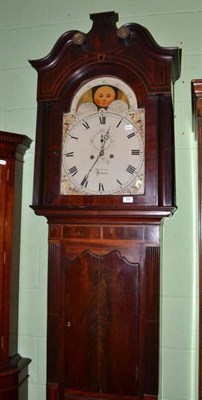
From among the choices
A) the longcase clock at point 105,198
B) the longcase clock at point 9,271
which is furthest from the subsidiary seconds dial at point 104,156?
the longcase clock at point 9,271

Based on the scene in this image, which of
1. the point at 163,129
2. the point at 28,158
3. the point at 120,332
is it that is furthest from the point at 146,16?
the point at 120,332

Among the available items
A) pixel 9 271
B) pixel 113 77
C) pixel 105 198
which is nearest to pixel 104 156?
pixel 105 198

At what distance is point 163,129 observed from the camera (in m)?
1.56

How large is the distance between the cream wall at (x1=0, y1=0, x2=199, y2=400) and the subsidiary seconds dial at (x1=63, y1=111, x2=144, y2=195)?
0.26 meters

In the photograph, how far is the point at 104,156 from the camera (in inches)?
63.6

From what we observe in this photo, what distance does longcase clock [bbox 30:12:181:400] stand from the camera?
1.53 metres

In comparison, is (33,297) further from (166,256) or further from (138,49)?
(138,49)

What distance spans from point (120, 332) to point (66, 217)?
0.51 m

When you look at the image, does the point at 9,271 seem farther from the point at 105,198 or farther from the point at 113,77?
the point at 113,77

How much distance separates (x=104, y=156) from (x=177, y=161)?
13.6 inches

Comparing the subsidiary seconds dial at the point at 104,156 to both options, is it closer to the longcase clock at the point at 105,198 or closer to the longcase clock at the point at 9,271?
the longcase clock at the point at 105,198

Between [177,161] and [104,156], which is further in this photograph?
[177,161]

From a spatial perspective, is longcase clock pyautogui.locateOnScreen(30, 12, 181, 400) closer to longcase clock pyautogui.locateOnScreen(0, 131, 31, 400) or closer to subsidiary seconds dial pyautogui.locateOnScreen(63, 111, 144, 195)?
subsidiary seconds dial pyautogui.locateOnScreen(63, 111, 144, 195)

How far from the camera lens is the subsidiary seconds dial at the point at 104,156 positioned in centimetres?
157
